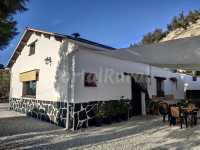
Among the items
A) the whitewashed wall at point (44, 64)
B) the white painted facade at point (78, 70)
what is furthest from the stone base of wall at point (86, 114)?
the whitewashed wall at point (44, 64)

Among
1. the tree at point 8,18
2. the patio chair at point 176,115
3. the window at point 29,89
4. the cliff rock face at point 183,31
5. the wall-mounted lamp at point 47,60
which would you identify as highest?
the cliff rock face at point 183,31

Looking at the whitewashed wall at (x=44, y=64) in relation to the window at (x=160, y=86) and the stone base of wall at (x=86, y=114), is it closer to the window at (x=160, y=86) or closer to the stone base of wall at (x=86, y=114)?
the stone base of wall at (x=86, y=114)

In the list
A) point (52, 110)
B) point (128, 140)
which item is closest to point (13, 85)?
point (52, 110)

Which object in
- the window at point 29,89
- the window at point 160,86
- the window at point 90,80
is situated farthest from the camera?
the window at point 160,86

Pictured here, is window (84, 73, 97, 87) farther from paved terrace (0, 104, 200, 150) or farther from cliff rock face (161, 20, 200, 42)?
cliff rock face (161, 20, 200, 42)

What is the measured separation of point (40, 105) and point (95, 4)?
846cm

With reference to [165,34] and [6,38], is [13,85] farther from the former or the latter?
[165,34]

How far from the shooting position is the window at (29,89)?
47.1 ft

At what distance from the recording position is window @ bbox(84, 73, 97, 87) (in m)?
10.3

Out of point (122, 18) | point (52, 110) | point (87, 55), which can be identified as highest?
point (122, 18)

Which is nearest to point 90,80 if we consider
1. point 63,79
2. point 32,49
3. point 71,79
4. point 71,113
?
point 71,79

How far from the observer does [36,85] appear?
1346 cm

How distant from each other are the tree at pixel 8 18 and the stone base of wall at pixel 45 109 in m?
4.10

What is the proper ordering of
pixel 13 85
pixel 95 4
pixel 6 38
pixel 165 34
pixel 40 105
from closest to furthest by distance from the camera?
pixel 6 38, pixel 40 105, pixel 95 4, pixel 13 85, pixel 165 34
